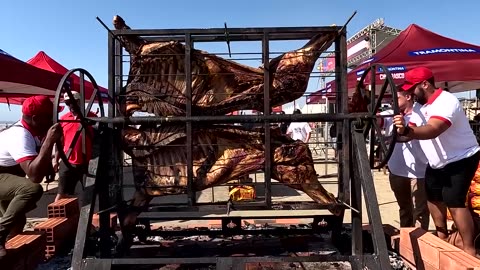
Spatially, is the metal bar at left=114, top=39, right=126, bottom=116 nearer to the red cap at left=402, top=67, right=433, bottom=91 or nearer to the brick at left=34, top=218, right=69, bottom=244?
the brick at left=34, top=218, right=69, bottom=244

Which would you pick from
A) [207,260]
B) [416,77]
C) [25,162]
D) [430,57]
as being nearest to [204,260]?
[207,260]

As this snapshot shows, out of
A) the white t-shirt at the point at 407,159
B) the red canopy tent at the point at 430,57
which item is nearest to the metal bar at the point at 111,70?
the white t-shirt at the point at 407,159

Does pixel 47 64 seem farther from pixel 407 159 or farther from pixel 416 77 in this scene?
pixel 416 77

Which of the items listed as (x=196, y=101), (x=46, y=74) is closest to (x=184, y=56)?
(x=196, y=101)

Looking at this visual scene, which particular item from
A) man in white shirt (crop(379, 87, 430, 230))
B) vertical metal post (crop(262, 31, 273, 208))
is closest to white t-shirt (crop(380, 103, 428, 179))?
man in white shirt (crop(379, 87, 430, 230))

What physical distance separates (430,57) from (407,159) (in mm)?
4596

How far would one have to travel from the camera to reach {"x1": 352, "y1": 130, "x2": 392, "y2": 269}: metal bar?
10.7ft

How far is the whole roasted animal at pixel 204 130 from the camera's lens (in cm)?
397

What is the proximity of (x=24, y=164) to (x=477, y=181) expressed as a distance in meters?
4.78

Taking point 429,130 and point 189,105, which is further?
point 189,105

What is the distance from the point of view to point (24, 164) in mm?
3723

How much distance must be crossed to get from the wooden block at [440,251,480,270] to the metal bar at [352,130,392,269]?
415 millimetres

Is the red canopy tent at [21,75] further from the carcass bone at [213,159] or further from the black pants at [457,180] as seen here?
the black pants at [457,180]

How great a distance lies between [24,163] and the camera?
3.73 m
